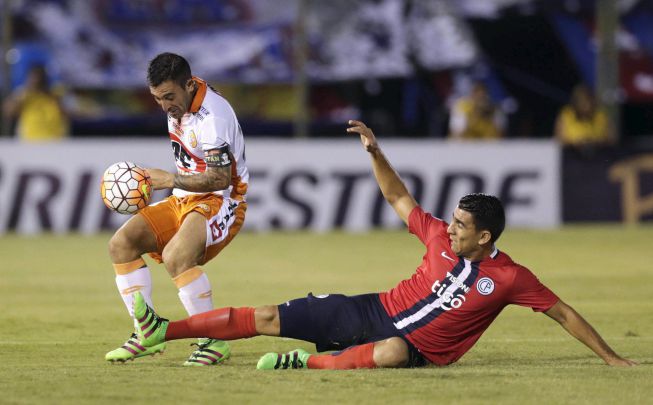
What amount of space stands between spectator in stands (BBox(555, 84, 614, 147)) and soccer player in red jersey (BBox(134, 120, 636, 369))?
11994 mm

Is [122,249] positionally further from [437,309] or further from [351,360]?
[437,309]

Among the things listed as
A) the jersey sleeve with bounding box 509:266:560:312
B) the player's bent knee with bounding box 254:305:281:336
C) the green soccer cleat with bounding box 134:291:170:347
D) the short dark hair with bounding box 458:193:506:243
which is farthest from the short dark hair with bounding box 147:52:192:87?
the jersey sleeve with bounding box 509:266:560:312

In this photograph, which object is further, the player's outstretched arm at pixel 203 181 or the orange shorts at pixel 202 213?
the orange shorts at pixel 202 213

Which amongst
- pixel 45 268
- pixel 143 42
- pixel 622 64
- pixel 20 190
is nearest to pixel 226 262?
pixel 45 268

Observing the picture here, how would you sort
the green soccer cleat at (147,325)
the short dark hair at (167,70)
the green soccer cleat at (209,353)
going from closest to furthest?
the green soccer cleat at (147,325)
the green soccer cleat at (209,353)
the short dark hair at (167,70)

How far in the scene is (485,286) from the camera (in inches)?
322

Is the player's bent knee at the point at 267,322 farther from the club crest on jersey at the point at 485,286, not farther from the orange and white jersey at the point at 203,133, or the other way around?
the club crest on jersey at the point at 485,286

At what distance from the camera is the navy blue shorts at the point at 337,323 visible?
27.3 ft

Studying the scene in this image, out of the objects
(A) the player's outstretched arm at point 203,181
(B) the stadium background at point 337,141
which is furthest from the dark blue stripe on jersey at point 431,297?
(B) the stadium background at point 337,141

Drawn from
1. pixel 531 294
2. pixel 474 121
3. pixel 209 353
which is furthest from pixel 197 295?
pixel 474 121

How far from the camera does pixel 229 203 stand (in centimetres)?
907

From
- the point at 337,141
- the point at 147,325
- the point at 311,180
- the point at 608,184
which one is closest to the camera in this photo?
the point at 147,325

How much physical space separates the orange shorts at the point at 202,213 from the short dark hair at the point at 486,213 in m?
1.67

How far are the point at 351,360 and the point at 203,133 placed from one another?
1.76 m
